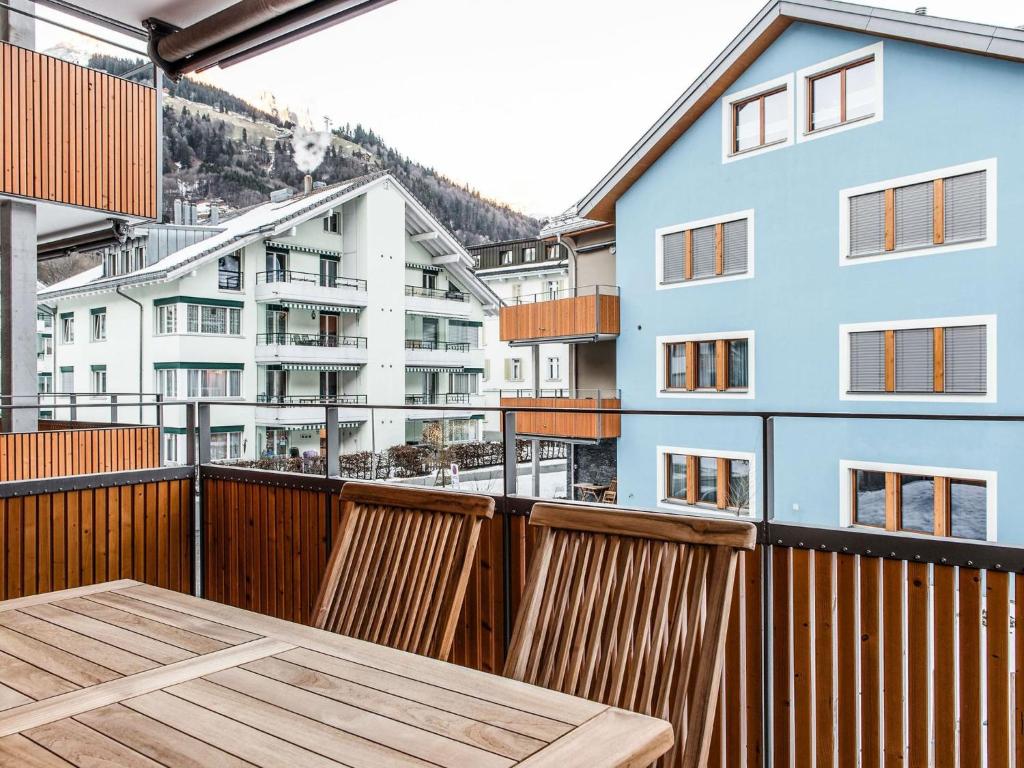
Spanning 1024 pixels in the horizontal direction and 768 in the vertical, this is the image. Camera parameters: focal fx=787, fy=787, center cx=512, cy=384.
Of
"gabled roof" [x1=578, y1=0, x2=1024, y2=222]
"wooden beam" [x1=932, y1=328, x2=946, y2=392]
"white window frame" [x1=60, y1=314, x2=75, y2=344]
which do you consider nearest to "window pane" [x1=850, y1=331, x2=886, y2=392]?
"wooden beam" [x1=932, y1=328, x2=946, y2=392]

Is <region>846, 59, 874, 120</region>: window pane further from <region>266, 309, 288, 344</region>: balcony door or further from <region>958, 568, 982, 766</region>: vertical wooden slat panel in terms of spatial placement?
<region>266, 309, 288, 344</region>: balcony door

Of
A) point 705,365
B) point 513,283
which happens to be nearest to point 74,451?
point 705,365

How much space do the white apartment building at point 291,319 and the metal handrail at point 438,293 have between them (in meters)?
0.05

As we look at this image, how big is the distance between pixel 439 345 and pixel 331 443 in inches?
855

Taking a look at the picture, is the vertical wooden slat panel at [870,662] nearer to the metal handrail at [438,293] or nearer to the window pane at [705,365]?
the window pane at [705,365]

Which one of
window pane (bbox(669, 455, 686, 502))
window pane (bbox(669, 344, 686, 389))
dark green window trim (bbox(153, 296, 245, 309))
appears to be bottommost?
window pane (bbox(669, 455, 686, 502))

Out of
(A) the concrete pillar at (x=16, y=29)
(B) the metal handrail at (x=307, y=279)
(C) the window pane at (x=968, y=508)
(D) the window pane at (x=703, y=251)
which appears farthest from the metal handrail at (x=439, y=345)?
(A) the concrete pillar at (x=16, y=29)

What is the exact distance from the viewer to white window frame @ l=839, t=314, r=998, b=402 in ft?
35.6

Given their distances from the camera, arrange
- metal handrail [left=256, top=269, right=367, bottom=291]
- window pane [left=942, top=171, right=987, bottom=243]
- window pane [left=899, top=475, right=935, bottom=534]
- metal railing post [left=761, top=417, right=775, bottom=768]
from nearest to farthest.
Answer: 1. metal railing post [left=761, top=417, right=775, bottom=768]
2. window pane [left=942, top=171, right=987, bottom=243]
3. window pane [left=899, top=475, right=935, bottom=534]
4. metal handrail [left=256, top=269, right=367, bottom=291]

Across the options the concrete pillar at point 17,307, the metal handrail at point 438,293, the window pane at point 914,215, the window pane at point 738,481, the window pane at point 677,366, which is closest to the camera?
the concrete pillar at point 17,307

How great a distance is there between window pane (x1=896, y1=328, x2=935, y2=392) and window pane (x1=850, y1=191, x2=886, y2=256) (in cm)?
145

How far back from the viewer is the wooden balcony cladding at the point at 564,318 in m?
15.4

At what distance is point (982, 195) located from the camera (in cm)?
1115

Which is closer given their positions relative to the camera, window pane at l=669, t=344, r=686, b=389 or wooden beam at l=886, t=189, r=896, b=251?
wooden beam at l=886, t=189, r=896, b=251
